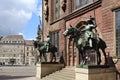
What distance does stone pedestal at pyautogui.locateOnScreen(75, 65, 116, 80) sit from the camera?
1345 centimetres

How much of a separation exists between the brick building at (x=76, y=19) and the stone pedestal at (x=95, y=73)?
124 cm

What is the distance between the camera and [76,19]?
20.8m

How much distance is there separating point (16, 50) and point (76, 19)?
105997mm

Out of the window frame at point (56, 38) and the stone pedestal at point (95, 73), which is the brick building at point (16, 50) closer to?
the window frame at point (56, 38)

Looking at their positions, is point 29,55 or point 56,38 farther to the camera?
point 29,55

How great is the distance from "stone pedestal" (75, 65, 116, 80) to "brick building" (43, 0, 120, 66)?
1.24 meters

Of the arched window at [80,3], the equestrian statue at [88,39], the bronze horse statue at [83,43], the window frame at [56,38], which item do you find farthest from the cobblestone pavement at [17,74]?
the equestrian statue at [88,39]

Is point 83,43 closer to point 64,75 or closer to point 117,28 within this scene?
point 117,28

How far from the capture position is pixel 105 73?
1423 centimetres

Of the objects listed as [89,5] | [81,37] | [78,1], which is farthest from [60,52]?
[81,37]

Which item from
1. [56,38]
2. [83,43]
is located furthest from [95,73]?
[56,38]

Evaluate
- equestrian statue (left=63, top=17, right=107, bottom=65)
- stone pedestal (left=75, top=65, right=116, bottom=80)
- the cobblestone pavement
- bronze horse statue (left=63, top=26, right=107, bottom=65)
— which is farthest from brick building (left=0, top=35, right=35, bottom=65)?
stone pedestal (left=75, top=65, right=116, bottom=80)

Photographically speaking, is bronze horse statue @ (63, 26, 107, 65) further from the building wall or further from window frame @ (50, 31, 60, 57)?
the building wall

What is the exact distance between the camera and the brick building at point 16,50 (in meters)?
122
